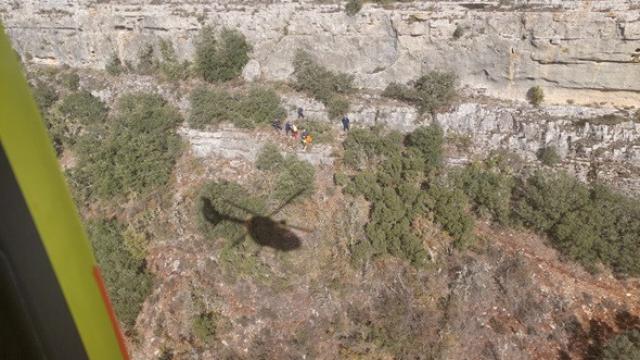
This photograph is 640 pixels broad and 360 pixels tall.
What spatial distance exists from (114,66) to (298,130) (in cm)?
847

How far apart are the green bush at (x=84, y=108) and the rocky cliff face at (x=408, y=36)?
1.99 meters

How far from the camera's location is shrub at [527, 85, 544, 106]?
12391 mm

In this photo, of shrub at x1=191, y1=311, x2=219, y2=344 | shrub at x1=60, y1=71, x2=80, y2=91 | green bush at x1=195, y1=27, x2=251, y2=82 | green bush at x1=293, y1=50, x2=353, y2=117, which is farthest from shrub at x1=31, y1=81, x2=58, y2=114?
shrub at x1=191, y1=311, x2=219, y2=344

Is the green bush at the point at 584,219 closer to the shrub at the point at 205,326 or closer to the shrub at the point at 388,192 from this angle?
the shrub at the point at 388,192

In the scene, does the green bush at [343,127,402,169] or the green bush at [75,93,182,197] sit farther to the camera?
the green bush at [75,93,182,197]

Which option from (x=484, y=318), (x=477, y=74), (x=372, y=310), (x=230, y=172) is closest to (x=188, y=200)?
(x=230, y=172)

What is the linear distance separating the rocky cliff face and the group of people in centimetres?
173

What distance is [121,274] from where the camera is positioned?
1119cm

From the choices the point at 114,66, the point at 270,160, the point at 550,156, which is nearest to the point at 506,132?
the point at 550,156

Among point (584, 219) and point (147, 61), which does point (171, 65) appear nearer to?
point (147, 61)

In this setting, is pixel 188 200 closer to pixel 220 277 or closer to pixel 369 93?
pixel 220 277

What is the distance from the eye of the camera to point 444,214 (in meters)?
11.2

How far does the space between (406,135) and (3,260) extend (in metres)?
12.3

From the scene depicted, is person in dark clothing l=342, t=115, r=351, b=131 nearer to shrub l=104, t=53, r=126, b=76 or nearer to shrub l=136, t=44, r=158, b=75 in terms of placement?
shrub l=136, t=44, r=158, b=75
